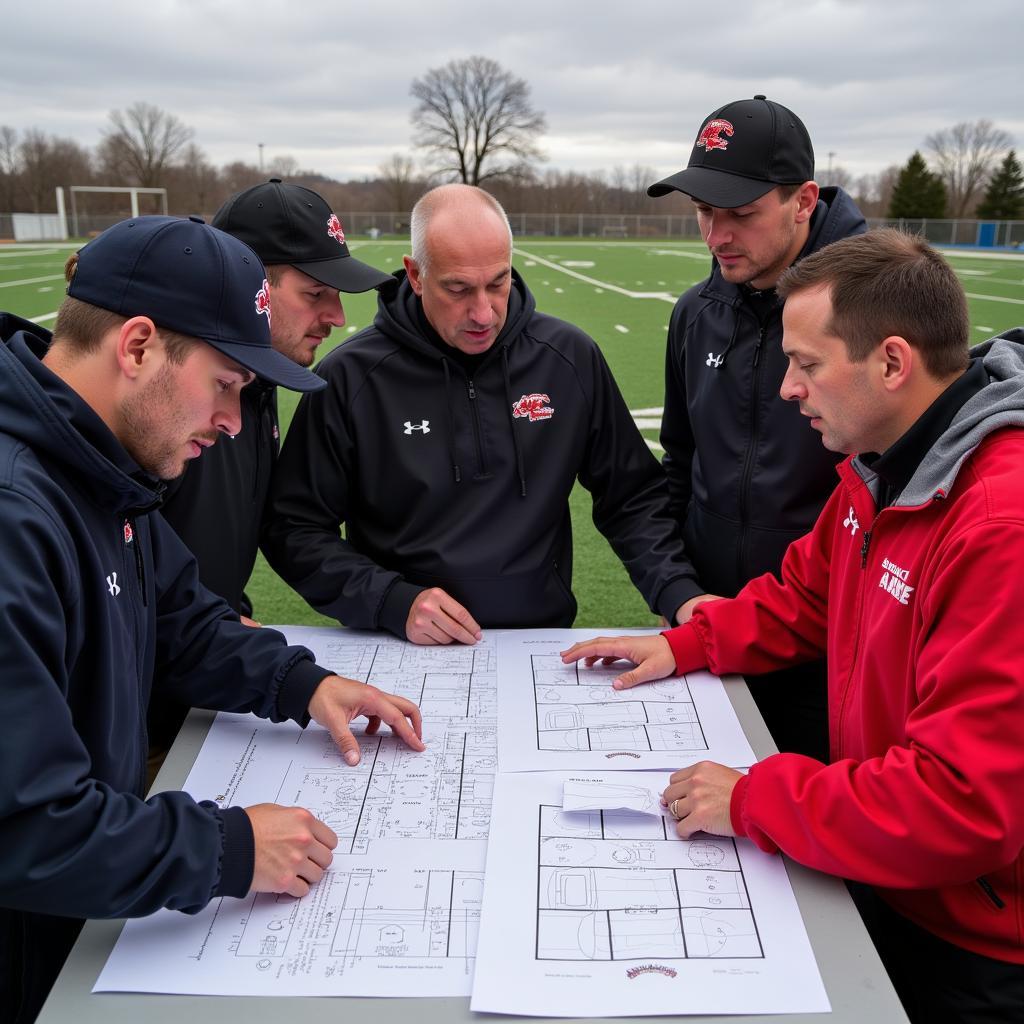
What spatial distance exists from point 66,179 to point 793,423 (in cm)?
6319

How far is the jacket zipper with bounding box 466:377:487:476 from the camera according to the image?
8.49 ft

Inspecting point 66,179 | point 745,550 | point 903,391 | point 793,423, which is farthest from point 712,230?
point 66,179

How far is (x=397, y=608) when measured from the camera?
2.32 m

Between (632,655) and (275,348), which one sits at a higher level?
(275,348)

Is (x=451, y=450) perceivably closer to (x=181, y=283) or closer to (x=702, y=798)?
(x=181, y=283)

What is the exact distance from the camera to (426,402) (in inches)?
102

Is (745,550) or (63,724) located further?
(745,550)

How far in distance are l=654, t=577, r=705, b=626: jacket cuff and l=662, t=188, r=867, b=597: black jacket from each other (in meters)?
0.01

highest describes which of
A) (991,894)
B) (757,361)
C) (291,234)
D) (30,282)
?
(291,234)

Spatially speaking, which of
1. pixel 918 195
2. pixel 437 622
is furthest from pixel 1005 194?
pixel 437 622

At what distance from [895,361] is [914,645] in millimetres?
480

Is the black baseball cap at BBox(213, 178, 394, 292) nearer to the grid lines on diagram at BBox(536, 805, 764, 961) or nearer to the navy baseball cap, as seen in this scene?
the navy baseball cap

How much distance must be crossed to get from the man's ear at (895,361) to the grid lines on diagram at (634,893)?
816 mm

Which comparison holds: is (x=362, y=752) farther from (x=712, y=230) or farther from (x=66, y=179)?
(x=66, y=179)
